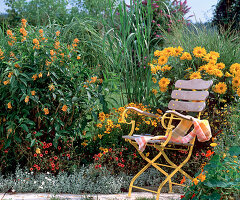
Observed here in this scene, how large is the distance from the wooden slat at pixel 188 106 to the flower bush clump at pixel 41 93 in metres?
0.87

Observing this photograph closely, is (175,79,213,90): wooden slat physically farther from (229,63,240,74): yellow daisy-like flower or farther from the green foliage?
the green foliage

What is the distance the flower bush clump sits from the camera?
3434 millimetres

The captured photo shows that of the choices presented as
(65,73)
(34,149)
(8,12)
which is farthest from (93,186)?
(8,12)

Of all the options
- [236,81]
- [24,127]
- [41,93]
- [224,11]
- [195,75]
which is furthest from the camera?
[224,11]

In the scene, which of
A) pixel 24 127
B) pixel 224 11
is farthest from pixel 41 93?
pixel 224 11

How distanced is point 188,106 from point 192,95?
0.14 meters

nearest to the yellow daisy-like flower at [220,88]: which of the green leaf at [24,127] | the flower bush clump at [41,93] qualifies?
the flower bush clump at [41,93]

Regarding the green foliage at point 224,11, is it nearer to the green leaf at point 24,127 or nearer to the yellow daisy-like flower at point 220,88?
the yellow daisy-like flower at point 220,88

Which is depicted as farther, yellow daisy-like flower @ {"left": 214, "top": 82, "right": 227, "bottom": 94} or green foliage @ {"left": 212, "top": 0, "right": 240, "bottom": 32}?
green foliage @ {"left": 212, "top": 0, "right": 240, "bottom": 32}

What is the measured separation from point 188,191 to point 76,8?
18058 millimetres

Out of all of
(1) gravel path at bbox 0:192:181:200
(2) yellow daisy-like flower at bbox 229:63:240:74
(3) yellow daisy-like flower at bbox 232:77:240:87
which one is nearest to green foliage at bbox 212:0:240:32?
(2) yellow daisy-like flower at bbox 229:63:240:74

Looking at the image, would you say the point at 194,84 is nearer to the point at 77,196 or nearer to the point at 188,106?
the point at 188,106

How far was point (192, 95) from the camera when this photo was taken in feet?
11.9

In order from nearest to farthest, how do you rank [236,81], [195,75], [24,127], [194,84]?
[24,127] → [194,84] → [195,75] → [236,81]
